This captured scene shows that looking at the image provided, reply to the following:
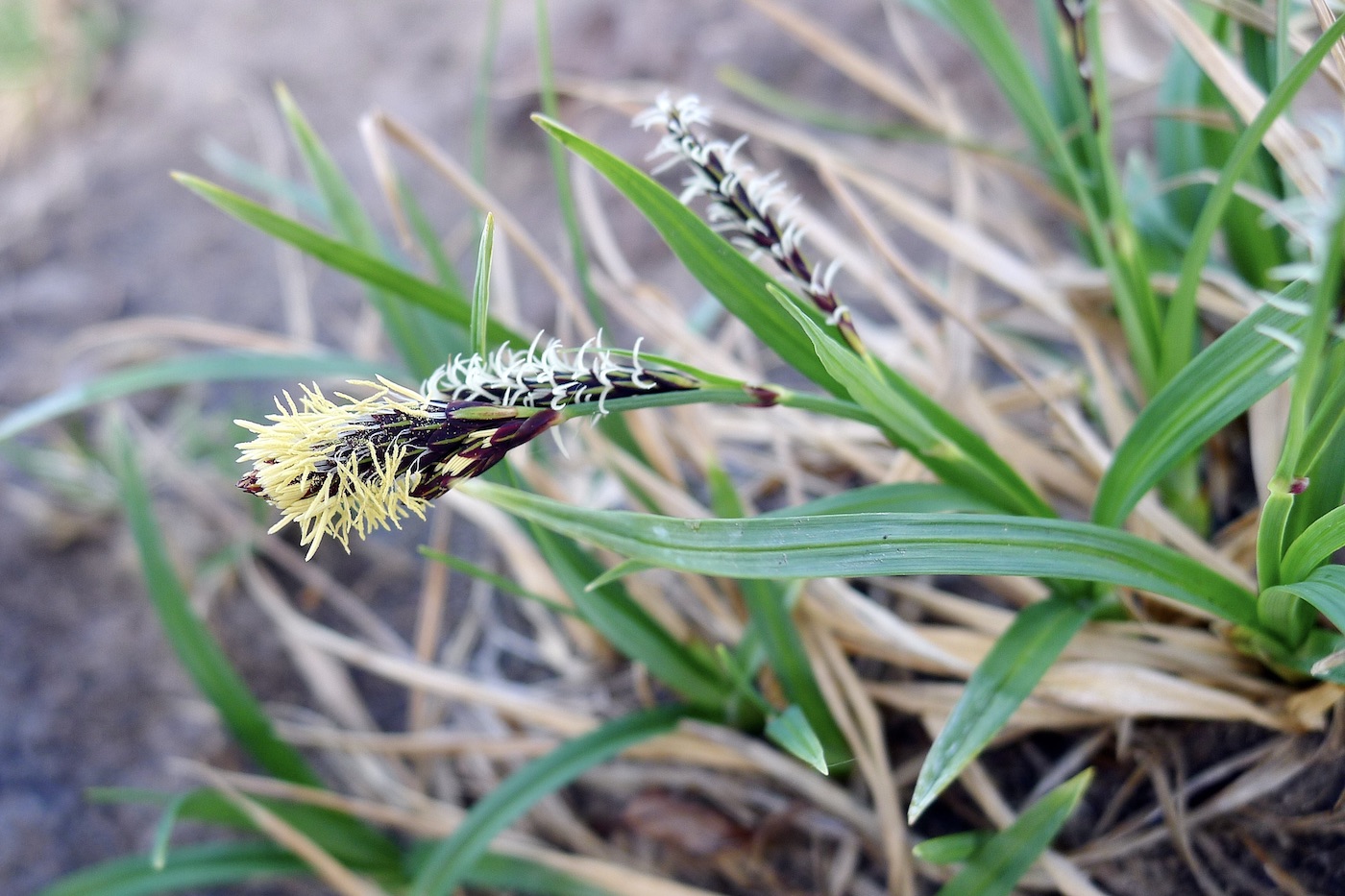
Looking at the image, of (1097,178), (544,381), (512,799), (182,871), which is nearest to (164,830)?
(182,871)

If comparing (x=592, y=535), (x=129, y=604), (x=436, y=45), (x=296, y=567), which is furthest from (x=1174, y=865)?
(x=436, y=45)

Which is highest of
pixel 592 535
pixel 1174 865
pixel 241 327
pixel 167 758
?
pixel 241 327

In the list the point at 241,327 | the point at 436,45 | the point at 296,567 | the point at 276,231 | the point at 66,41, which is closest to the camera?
the point at 276,231

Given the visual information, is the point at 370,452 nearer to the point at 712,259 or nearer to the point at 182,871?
the point at 712,259

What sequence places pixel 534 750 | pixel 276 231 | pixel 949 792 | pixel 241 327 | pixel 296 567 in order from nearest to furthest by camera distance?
pixel 276 231 → pixel 949 792 → pixel 534 750 → pixel 296 567 → pixel 241 327

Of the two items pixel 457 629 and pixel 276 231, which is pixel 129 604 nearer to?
pixel 457 629

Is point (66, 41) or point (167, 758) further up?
point (66, 41)

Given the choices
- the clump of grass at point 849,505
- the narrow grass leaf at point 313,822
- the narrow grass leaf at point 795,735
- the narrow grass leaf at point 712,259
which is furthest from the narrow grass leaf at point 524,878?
the narrow grass leaf at point 712,259
